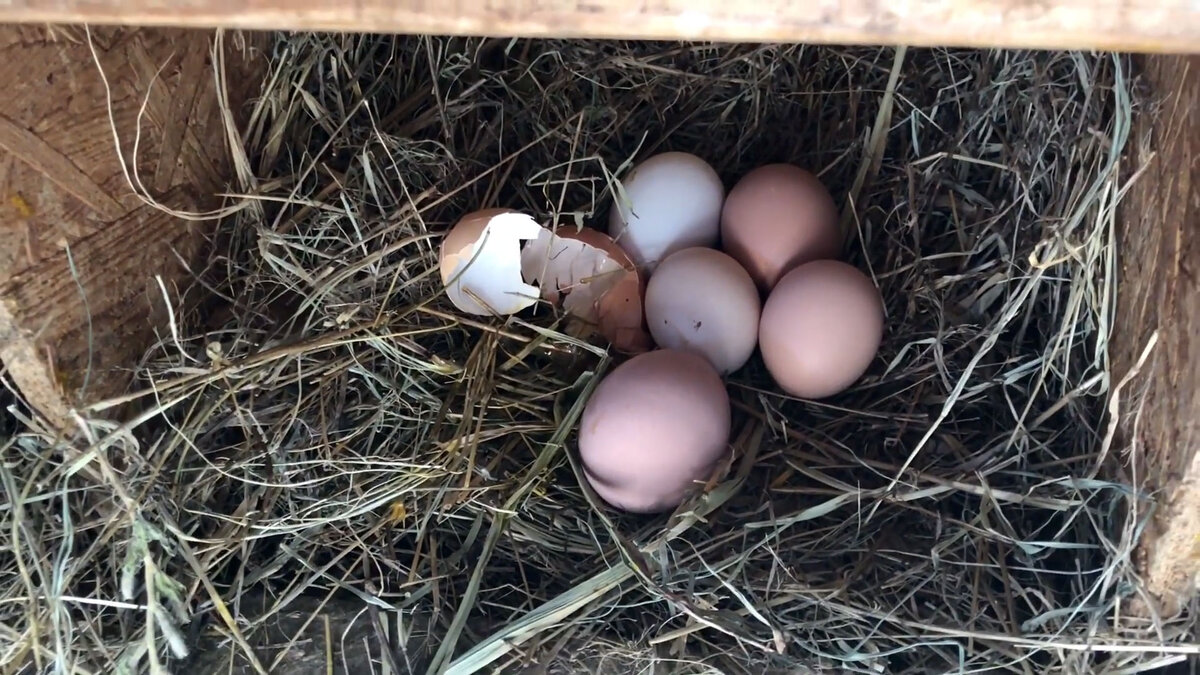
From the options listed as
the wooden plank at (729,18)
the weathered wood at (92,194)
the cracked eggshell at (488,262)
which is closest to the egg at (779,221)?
the cracked eggshell at (488,262)

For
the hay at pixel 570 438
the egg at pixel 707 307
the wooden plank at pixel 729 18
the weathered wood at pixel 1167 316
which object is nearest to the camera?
the wooden plank at pixel 729 18

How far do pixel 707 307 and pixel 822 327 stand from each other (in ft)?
0.41

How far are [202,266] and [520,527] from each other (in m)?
0.50

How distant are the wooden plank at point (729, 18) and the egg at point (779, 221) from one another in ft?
1.36

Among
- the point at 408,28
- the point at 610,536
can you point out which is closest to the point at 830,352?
the point at 610,536

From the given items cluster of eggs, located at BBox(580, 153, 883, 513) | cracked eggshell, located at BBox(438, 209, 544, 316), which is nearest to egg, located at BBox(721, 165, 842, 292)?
cluster of eggs, located at BBox(580, 153, 883, 513)

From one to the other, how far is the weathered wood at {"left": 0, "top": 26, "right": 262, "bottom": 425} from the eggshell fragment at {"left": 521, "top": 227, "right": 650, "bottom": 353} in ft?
1.36

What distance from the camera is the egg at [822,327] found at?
2.96ft

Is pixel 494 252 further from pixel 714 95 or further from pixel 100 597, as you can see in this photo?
pixel 100 597

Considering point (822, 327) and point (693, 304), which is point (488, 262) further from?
point (822, 327)

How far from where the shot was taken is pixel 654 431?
0.85m

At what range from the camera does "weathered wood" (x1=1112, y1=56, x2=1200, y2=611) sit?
0.71 meters

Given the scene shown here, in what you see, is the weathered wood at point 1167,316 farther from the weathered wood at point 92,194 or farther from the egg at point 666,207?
the weathered wood at point 92,194

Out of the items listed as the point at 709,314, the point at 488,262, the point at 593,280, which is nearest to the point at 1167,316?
the point at 709,314
